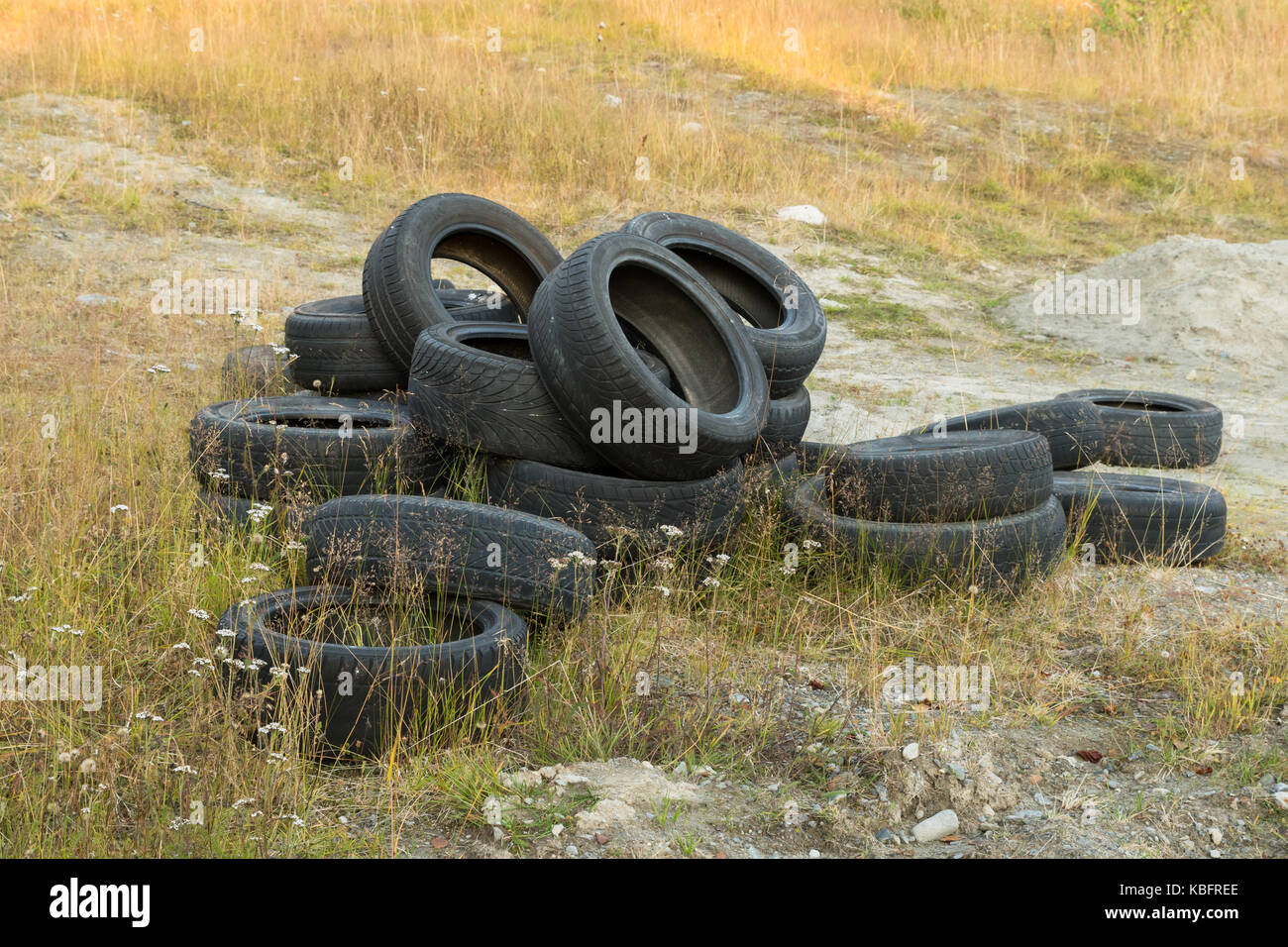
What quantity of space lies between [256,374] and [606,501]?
3.02 meters

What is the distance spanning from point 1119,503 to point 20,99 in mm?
12577

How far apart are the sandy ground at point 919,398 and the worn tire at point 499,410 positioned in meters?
1.48

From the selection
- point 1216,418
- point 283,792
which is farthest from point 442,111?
point 283,792

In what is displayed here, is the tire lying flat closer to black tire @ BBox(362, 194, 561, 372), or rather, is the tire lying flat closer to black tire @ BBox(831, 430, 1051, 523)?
black tire @ BBox(362, 194, 561, 372)

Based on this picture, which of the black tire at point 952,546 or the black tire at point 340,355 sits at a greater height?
the black tire at point 340,355

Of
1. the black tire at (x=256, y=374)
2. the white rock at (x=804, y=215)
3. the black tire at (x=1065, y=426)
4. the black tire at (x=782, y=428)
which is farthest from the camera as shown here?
the white rock at (x=804, y=215)

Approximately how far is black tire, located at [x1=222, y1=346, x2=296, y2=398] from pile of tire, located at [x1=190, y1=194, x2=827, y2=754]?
0.02 metres

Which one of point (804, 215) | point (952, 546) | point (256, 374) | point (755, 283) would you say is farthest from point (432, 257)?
point (804, 215)

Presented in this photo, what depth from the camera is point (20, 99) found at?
13.1m

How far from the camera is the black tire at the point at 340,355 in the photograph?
6516 mm

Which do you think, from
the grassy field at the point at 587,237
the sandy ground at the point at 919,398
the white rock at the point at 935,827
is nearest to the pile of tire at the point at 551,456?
the grassy field at the point at 587,237

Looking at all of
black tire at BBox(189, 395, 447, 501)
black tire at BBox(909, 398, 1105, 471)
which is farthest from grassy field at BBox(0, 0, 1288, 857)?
black tire at BBox(909, 398, 1105, 471)

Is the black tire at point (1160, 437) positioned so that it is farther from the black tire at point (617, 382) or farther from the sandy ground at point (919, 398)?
the black tire at point (617, 382)

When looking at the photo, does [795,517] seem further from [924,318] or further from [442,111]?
[442,111]
